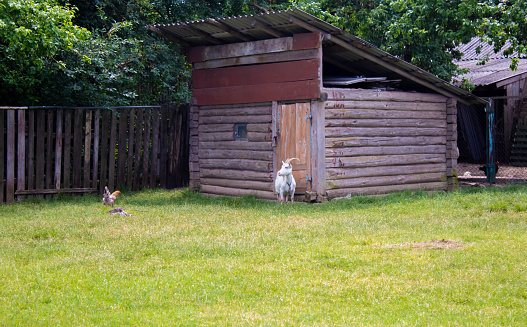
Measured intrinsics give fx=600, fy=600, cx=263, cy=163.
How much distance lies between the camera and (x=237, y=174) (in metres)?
14.0

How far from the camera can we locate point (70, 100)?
46.9 ft

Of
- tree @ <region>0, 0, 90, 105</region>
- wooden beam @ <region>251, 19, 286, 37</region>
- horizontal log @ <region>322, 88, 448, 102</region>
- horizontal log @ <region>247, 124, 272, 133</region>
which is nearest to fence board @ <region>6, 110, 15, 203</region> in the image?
tree @ <region>0, 0, 90, 105</region>

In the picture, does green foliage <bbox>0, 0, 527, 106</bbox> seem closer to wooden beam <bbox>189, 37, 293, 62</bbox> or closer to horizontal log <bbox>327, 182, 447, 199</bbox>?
wooden beam <bbox>189, 37, 293, 62</bbox>

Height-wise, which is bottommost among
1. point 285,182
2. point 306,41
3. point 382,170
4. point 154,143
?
point 285,182

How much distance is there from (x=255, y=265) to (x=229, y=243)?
47.3 inches

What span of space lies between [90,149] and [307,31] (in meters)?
5.74

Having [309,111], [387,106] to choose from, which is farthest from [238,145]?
[387,106]

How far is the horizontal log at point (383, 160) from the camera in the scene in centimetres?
1280

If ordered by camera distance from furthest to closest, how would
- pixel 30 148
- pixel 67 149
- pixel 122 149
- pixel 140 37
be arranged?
pixel 140 37 → pixel 122 149 → pixel 67 149 → pixel 30 148

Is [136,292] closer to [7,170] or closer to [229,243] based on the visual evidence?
[229,243]

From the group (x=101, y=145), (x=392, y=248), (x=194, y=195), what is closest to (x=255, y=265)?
(x=392, y=248)

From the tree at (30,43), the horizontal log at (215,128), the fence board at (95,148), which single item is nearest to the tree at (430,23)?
the horizontal log at (215,128)

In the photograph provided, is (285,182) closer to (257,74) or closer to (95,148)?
(257,74)

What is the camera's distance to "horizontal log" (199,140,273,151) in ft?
43.9
